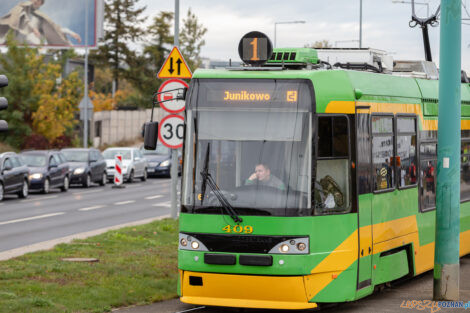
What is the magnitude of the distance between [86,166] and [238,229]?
31308 mm

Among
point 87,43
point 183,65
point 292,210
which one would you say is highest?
point 87,43

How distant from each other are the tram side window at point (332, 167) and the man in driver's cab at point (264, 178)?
1.37ft

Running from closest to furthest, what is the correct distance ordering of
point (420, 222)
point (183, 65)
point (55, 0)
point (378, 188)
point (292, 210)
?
point (292, 210)
point (378, 188)
point (420, 222)
point (183, 65)
point (55, 0)

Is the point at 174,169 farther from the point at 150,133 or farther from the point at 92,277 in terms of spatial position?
the point at 150,133

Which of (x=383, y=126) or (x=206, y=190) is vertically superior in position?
(x=383, y=126)

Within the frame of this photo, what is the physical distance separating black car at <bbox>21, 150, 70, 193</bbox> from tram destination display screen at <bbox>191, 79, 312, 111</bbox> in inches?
1024

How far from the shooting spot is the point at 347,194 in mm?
11500

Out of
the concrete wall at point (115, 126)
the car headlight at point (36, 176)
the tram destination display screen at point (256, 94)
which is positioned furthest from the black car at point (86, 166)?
the tram destination display screen at point (256, 94)

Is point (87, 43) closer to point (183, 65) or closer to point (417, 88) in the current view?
point (183, 65)

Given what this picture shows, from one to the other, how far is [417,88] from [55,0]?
2034 inches

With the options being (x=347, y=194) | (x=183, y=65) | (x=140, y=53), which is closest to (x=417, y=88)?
(x=347, y=194)

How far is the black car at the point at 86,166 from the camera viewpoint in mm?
41344

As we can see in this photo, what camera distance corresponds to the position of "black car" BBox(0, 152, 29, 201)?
32.7 metres

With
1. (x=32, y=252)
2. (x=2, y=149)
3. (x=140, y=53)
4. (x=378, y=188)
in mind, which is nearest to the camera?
(x=378, y=188)
